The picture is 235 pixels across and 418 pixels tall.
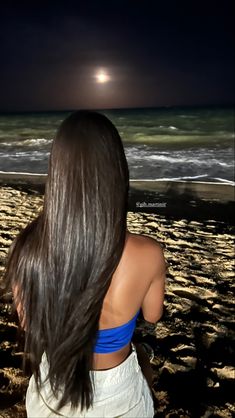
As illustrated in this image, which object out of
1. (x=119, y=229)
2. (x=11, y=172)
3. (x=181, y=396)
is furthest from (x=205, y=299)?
(x=11, y=172)

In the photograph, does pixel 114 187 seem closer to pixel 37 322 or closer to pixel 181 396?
pixel 37 322

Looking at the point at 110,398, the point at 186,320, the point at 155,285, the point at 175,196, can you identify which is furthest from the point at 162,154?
the point at 110,398

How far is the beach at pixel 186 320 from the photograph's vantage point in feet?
7.43

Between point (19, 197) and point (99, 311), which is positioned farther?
point (19, 197)

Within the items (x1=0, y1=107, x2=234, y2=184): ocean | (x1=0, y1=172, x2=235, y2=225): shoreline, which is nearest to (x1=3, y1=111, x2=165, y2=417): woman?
(x1=0, y1=172, x2=235, y2=225): shoreline

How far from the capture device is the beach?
7.43ft

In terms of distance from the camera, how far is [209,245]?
4.68m

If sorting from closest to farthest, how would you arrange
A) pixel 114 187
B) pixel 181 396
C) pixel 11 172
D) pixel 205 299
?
pixel 114 187 → pixel 181 396 → pixel 205 299 → pixel 11 172

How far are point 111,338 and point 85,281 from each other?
0.88ft

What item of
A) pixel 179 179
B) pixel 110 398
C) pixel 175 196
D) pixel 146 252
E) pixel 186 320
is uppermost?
pixel 146 252

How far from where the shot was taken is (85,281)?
1.16 meters

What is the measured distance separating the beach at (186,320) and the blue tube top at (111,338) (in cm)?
77

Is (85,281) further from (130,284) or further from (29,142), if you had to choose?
(29,142)

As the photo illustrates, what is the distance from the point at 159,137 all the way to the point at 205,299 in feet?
50.3
